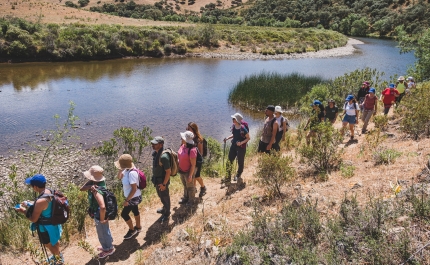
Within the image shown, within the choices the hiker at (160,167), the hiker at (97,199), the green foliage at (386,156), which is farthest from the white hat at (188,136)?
the green foliage at (386,156)

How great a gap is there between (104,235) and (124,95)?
18.7 metres

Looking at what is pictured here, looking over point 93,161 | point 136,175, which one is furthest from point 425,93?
point 93,161

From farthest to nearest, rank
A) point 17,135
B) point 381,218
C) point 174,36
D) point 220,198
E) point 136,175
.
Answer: point 174,36 → point 17,135 → point 220,198 → point 136,175 → point 381,218

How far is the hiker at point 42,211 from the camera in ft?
14.9

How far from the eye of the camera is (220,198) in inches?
279

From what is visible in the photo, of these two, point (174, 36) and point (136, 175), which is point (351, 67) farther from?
point (136, 175)

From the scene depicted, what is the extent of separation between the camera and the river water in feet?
53.2

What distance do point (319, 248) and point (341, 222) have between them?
56 cm

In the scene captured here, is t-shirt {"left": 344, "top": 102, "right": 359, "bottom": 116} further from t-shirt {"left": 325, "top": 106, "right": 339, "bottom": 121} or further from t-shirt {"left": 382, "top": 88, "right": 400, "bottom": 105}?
t-shirt {"left": 382, "top": 88, "right": 400, "bottom": 105}

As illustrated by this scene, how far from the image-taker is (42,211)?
464 cm

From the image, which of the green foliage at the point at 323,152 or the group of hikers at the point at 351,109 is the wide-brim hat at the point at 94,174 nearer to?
the green foliage at the point at 323,152

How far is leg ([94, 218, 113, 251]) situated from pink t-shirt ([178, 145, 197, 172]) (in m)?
1.95

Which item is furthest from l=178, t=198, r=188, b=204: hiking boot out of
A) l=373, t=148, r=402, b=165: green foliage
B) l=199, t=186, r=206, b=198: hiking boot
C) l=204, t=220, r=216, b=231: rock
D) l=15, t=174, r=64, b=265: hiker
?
l=373, t=148, r=402, b=165: green foliage

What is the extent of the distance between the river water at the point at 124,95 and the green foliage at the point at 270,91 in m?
1.32
